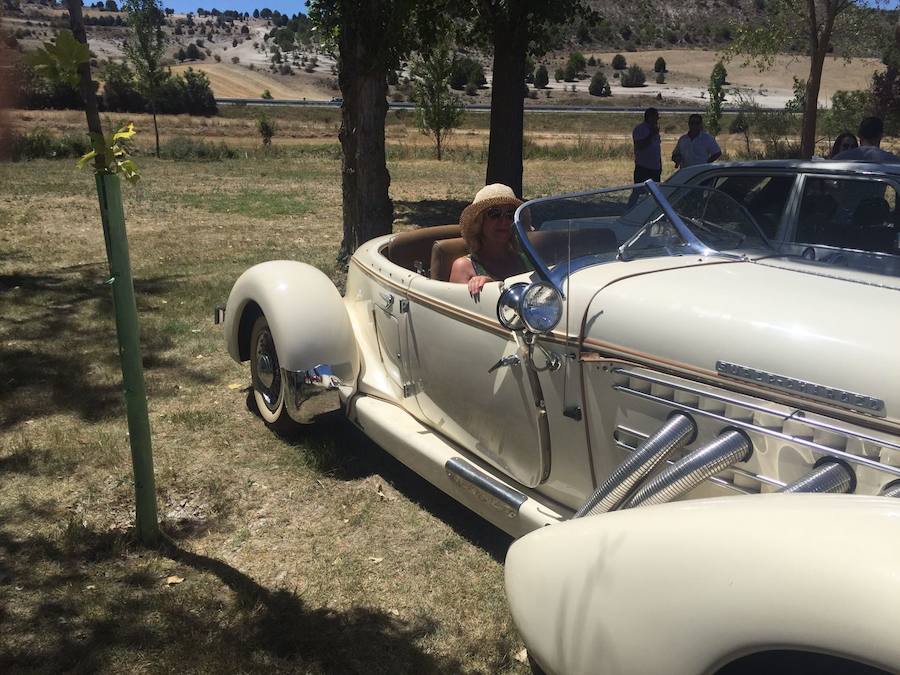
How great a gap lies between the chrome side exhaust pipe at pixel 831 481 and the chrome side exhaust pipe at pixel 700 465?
7.5 inches

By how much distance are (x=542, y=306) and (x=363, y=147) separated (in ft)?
19.0

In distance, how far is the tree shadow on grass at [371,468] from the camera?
3.54 meters

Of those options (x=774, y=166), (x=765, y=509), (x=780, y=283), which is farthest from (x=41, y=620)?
(x=774, y=166)

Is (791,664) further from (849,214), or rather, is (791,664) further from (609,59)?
(609,59)

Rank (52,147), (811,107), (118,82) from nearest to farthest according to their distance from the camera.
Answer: (811,107) → (52,147) → (118,82)

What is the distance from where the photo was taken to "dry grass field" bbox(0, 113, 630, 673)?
2.78 m

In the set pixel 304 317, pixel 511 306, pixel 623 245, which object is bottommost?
pixel 304 317

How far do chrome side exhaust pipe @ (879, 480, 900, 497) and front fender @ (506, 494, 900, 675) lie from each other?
24cm

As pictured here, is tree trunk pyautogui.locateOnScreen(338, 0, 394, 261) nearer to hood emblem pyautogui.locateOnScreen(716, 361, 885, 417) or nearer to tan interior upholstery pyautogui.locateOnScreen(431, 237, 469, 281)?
tan interior upholstery pyautogui.locateOnScreen(431, 237, 469, 281)

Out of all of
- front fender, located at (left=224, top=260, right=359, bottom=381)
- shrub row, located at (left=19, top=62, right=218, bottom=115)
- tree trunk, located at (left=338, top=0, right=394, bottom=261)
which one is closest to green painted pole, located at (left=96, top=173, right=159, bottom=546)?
shrub row, located at (left=19, top=62, right=218, bottom=115)

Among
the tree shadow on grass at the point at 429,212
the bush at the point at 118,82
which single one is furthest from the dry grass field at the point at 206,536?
the bush at the point at 118,82

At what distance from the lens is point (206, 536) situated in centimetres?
350

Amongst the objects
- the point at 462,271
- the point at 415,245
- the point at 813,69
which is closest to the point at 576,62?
the point at 813,69

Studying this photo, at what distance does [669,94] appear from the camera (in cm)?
7869
